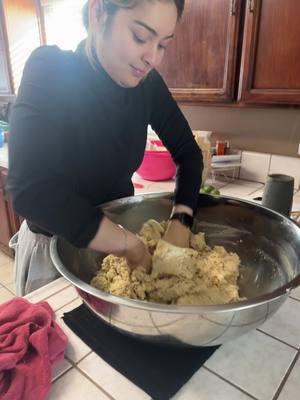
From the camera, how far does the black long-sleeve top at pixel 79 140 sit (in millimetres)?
548

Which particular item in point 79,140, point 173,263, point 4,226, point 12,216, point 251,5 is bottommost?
point 4,226

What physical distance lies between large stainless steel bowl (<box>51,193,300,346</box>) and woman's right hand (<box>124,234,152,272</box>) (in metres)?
0.11

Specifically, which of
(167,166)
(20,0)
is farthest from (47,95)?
(20,0)

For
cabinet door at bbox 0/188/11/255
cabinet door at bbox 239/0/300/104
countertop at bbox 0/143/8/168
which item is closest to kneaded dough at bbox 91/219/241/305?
cabinet door at bbox 239/0/300/104

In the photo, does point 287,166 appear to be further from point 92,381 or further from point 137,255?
point 92,381

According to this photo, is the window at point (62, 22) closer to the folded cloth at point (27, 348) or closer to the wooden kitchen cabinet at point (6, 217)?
the wooden kitchen cabinet at point (6, 217)

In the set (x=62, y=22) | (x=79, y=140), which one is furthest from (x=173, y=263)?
(x=62, y=22)

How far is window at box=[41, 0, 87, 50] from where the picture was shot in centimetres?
200

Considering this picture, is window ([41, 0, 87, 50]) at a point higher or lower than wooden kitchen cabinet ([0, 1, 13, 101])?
higher

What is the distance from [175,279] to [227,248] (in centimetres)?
26

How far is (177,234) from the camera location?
73cm

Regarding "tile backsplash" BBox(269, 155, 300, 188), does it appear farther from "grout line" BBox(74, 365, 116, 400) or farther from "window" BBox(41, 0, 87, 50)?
"window" BBox(41, 0, 87, 50)

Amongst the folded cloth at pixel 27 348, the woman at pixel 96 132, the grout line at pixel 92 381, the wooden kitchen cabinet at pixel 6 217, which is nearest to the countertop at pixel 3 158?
the wooden kitchen cabinet at pixel 6 217

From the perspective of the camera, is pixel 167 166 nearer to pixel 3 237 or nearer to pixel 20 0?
Answer: pixel 3 237
